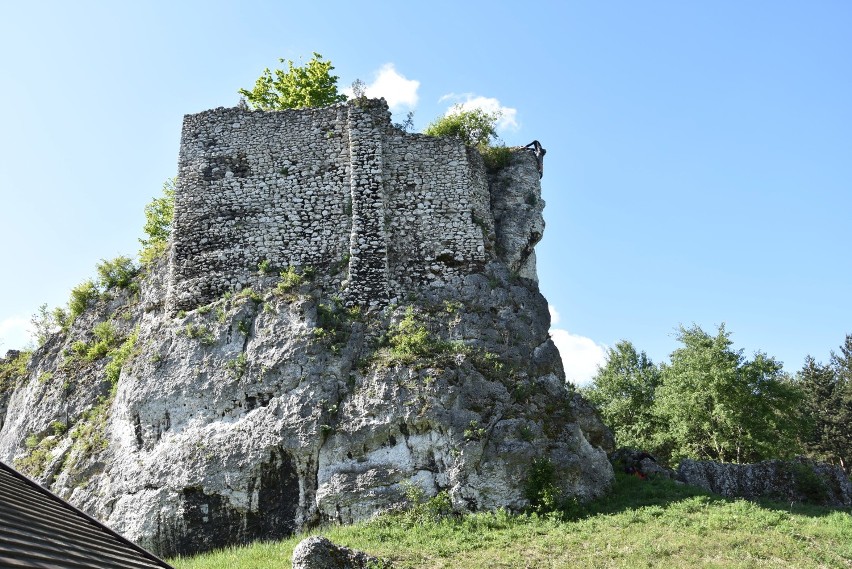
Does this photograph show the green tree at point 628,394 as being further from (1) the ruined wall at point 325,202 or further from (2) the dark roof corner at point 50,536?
(2) the dark roof corner at point 50,536

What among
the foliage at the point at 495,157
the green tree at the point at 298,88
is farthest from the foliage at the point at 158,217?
the foliage at the point at 495,157

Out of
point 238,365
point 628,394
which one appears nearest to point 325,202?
point 238,365

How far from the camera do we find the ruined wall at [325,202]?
65.1 feet

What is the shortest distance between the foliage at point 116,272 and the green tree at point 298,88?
28.2 feet

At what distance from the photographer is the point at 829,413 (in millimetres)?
38094

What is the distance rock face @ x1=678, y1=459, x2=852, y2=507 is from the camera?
19125mm

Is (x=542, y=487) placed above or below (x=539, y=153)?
below

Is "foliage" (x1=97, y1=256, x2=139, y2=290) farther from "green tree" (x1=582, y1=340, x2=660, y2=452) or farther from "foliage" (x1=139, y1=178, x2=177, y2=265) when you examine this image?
"green tree" (x1=582, y1=340, x2=660, y2=452)

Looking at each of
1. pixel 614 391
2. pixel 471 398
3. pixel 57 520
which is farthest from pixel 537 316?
pixel 614 391

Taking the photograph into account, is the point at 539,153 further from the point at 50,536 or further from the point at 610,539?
the point at 50,536

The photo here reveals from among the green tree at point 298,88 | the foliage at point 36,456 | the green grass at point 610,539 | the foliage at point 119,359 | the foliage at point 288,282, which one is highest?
the green tree at point 298,88

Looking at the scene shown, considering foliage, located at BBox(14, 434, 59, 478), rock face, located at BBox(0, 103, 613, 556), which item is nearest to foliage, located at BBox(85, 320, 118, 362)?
rock face, located at BBox(0, 103, 613, 556)

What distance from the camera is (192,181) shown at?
69.3 feet

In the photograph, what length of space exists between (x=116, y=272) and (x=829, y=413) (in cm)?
3533
